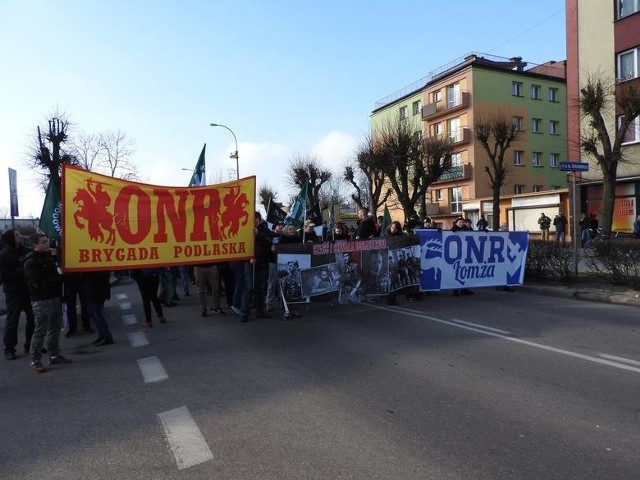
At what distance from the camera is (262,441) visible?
13.5ft

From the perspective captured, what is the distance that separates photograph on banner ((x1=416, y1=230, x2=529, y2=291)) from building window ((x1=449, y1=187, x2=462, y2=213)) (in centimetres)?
3588

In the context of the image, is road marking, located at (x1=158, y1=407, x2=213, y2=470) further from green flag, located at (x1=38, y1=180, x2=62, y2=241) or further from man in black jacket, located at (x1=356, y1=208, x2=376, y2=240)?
man in black jacket, located at (x1=356, y1=208, x2=376, y2=240)

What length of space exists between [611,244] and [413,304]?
4.76m

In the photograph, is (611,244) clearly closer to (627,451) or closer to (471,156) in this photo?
(627,451)

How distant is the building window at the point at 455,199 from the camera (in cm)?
4809

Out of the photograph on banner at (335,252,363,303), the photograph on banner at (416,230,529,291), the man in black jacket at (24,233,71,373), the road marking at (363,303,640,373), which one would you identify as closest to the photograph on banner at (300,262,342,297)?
the photograph on banner at (335,252,363,303)

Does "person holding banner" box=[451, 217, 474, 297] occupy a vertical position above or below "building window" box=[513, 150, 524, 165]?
below

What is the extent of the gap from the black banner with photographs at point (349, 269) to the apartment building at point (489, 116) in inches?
1322

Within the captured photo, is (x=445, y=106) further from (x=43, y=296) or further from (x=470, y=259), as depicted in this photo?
(x=43, y=296)

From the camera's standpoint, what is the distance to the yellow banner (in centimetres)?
796

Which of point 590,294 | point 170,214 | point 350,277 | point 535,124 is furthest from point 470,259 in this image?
point 535,124

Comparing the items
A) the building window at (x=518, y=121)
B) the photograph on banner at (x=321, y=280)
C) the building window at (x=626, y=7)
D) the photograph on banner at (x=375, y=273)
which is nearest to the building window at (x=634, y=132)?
the building window at (x=626, y=7)

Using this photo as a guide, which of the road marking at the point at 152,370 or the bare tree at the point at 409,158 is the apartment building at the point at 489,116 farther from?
the road marking at the point at 152,370

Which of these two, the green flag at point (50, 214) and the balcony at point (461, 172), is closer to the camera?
the green flag at point (50, 214)
